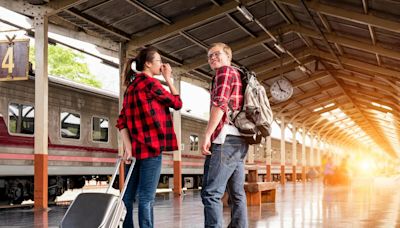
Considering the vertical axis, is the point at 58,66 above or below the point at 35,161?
above

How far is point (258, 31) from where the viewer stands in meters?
19.2

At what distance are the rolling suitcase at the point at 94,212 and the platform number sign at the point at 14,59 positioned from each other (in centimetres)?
737

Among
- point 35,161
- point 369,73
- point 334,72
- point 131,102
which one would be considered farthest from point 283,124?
point 131,102

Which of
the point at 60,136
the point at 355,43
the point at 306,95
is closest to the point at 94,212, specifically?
the point at 60,136

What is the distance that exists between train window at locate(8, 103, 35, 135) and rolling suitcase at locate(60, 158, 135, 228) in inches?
362

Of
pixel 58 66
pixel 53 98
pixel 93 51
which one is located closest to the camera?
pixel 53 98

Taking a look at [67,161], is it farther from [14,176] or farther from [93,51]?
[93,51]

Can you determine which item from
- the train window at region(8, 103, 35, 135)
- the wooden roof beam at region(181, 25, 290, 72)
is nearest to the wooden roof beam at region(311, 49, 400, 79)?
the wooden roof beam at region(181, 25, 290, 72)

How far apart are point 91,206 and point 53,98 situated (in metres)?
10.7

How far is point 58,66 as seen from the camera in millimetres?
48938

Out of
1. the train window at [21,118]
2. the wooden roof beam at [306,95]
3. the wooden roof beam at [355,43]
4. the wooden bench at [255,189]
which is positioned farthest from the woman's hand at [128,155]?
the wooden roof beam at [306,95]

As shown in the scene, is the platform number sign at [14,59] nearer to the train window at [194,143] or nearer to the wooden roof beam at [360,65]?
the train window at [194,143]

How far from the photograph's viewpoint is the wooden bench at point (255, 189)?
1206 cm

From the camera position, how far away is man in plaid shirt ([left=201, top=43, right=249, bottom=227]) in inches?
198
